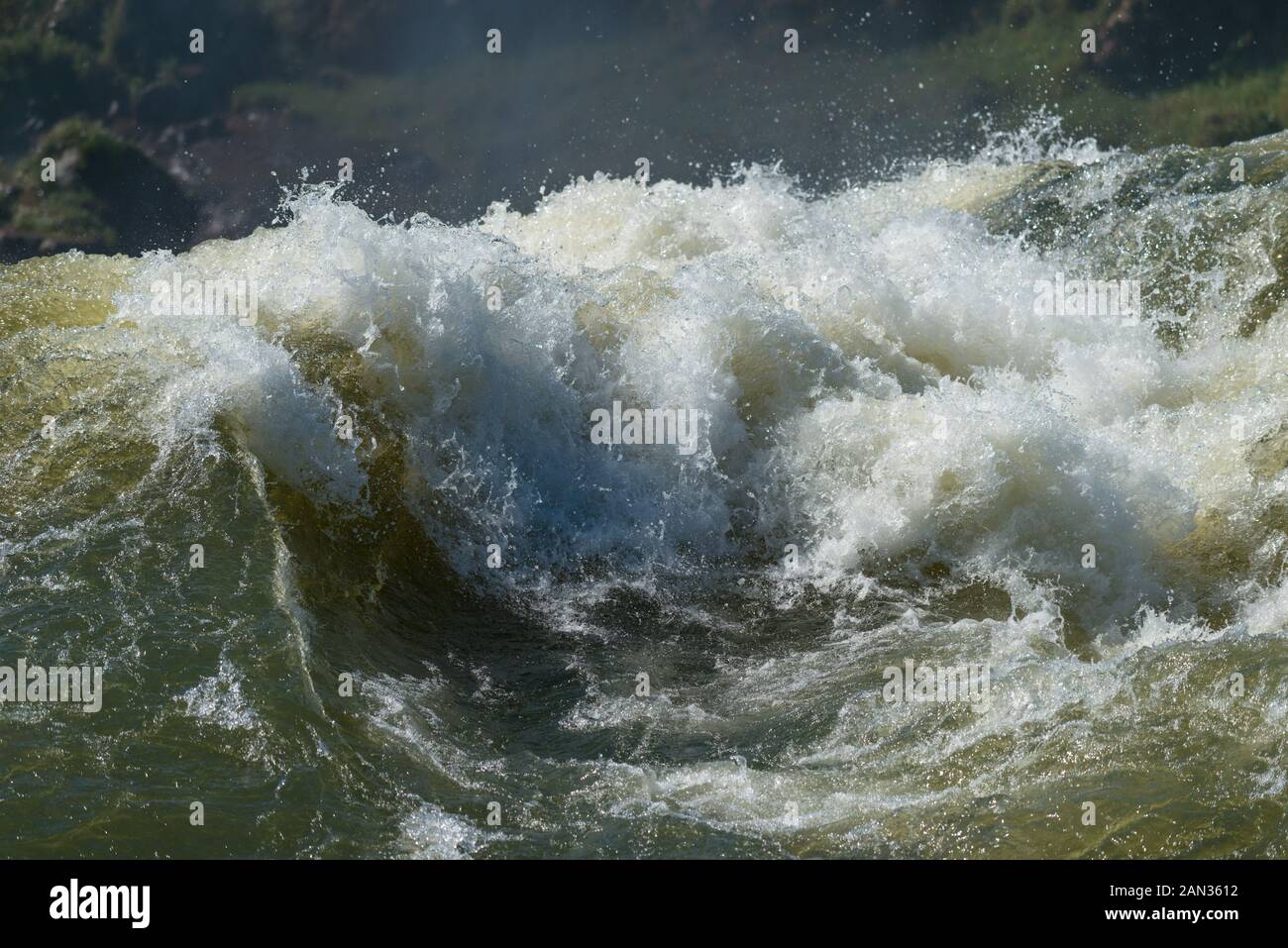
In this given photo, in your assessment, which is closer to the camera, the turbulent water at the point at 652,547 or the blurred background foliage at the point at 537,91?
the turbulent water at the point at 652,547

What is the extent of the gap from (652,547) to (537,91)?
19100 millimetres

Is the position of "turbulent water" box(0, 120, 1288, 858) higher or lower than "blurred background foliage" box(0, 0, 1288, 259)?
lower

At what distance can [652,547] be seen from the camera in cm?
716

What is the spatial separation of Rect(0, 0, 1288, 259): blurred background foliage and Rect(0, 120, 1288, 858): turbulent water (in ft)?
46.2

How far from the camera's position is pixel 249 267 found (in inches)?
305

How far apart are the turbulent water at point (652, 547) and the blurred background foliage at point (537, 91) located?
1409cm

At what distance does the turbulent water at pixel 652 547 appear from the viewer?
4605 mm

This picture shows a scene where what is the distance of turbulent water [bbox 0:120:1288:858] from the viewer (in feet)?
15.1

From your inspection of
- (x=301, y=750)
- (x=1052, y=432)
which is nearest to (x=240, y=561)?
(x=301, y=750)

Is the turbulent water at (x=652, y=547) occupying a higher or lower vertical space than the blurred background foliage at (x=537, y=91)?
lower

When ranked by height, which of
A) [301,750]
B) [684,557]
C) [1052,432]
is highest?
[1052,432]
